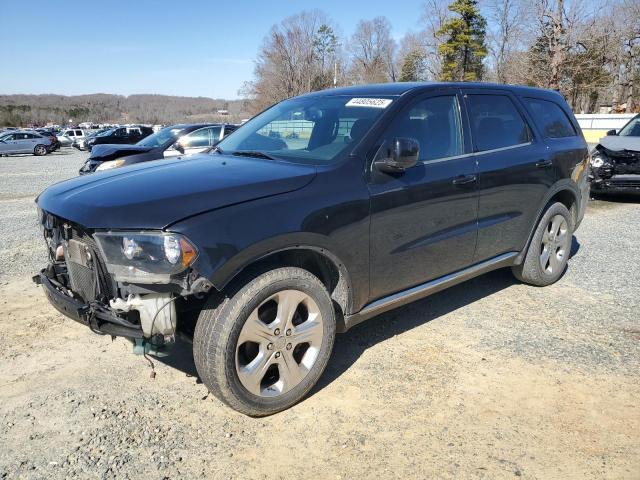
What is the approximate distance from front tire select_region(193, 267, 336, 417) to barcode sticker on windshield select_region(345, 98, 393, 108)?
1322mm

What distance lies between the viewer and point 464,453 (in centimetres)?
262

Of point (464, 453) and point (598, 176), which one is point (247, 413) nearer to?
point (464, 453)

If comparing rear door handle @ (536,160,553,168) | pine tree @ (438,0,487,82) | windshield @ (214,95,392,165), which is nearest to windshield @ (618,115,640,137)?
rear door handle @ (536,160,553,168)

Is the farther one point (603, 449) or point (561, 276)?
point (561, 276)

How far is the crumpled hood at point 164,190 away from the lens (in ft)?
8.32

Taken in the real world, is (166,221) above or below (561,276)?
above

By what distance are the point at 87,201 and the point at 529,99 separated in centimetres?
386

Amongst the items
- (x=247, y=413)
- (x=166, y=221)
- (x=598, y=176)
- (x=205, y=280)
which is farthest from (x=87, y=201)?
(x=598, y=176)

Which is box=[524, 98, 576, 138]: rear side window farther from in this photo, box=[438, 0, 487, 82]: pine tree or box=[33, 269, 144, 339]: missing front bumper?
box=[438, 0, 487, 82]: pine tree

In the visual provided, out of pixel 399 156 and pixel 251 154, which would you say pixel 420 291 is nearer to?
pixel 399 156

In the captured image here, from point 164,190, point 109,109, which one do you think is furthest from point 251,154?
point 109,109

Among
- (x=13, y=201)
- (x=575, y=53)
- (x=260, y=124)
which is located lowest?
(x=13, y=201)

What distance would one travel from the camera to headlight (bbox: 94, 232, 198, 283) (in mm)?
2441

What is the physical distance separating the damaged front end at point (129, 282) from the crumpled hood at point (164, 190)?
8cm
